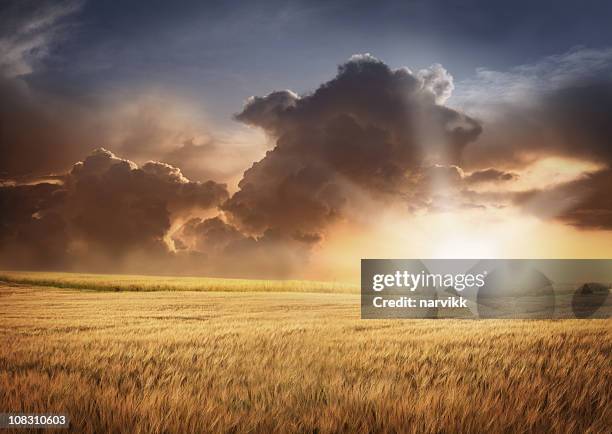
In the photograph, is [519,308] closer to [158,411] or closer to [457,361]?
[457,361]

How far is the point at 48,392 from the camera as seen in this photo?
5.52 metres

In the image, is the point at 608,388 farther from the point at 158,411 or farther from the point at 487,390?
the point at 158,411

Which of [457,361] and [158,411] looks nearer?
[158,411]

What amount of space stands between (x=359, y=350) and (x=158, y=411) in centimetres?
502

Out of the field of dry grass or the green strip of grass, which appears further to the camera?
the green strip of grass

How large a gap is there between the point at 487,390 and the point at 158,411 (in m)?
3.75

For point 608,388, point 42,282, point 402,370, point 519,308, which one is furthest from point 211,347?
point 42,282

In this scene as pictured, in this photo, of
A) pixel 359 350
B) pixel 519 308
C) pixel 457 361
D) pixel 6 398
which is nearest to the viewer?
pixel 6 398

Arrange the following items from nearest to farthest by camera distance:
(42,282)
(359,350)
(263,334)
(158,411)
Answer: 1. (158,411)
2. (359,350)
3. (263,334)
4. (42,282)

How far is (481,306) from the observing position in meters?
26.4

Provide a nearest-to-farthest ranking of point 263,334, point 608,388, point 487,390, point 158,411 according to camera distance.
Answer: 1. point 158,411
2. point 487,390
3. point 608,388
4. point 263,334

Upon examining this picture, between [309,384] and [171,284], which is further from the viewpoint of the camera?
[171,284]

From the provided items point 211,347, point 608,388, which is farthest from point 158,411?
point 608,388

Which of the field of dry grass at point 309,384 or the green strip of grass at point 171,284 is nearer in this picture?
the field of dry grass at point 309,384
